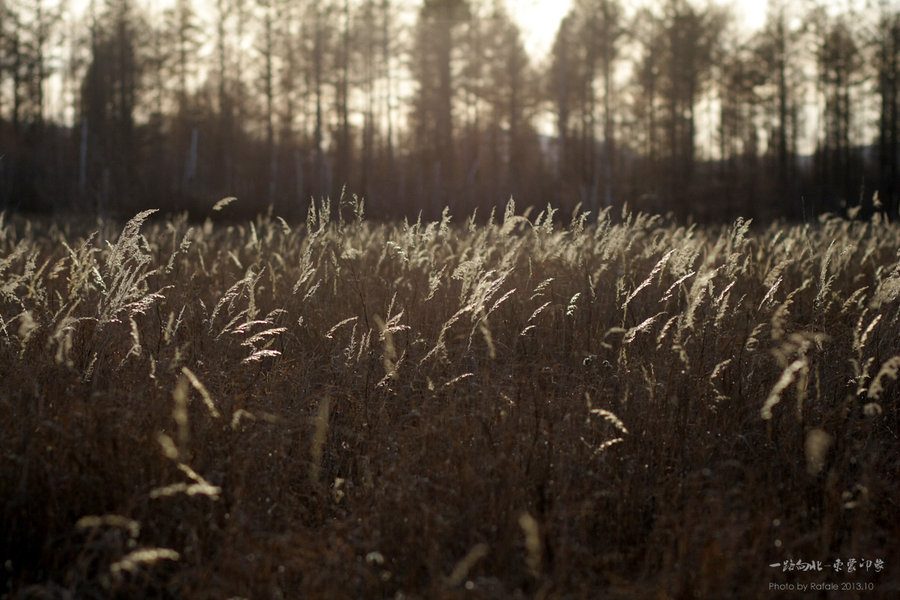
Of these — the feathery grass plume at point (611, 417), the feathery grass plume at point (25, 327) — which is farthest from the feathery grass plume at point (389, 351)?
the feathery grass plume at point (25, 327)

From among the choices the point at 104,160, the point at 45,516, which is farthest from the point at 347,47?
the point at 45,516

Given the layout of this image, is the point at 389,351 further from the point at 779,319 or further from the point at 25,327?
the point at 779,319

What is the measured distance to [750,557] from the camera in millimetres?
2010

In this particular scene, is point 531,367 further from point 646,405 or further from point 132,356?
point 132,356

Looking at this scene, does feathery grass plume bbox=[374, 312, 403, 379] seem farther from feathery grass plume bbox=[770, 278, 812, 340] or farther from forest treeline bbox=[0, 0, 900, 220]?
forest treeline bbox=[0, 0, 900, 220]

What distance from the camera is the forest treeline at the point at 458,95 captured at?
2659 centimetres

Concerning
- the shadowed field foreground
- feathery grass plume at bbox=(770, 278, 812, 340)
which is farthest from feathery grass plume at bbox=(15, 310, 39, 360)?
feathery grass plume at bbox=(770, 278, 812, 340)

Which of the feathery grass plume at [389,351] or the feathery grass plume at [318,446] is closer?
the feathery grass plume at [318,446]

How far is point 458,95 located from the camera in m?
33.1

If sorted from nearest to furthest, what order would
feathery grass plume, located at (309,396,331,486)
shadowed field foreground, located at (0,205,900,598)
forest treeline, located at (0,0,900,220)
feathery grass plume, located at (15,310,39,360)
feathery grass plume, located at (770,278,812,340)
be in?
shadowed field foreground, located at (0,205,900,598), feathery grass plume, located at (15,310,39,360), feathery grass plume, located at (309,396,331,486), feathery grass plume, located at (770,278,812,340), forest treeline, located at (0,0,900,220)

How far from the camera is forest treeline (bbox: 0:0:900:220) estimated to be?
26.6 metres

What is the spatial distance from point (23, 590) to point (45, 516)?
367 mm

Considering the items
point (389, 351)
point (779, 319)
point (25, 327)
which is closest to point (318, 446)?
point (389, 351)

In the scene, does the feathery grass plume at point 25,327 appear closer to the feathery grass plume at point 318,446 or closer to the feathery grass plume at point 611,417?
the feathery grass plume at point 318,446
